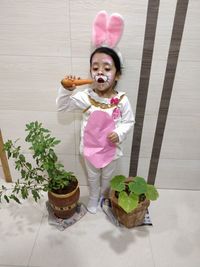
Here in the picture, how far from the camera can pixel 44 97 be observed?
4.34 ft

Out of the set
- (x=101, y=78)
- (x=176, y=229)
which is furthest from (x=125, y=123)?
(x=176, y=229)

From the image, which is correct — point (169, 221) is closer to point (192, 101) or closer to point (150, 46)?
point (192, 101)

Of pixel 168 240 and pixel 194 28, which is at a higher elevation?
pixel 194 28

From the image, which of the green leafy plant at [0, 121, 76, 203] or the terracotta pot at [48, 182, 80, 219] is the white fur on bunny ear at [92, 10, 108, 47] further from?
the terracotta pot at [48, 182, 80, 219]

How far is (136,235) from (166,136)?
2.08 feet

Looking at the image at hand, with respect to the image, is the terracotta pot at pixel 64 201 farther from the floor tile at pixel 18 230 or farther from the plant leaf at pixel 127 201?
the plant leaf at pixel 127 201

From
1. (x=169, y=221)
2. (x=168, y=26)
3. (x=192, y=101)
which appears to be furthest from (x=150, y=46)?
(x=169, y=221)

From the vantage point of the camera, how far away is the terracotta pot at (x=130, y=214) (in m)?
1.26

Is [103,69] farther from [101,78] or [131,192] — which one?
[131,192]

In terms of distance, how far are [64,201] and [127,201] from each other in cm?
36

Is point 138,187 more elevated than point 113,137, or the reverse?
point 113,137

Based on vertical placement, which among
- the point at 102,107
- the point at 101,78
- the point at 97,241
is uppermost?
the point at 101,78

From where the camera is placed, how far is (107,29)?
106 cm

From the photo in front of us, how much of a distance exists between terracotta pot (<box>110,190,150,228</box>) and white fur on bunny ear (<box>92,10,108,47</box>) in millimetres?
848
